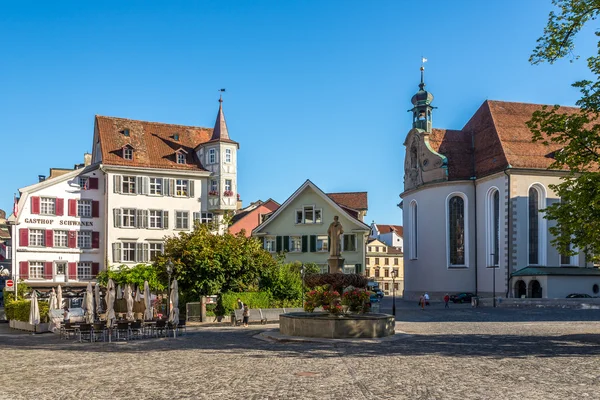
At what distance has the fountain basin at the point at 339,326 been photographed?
21.3m

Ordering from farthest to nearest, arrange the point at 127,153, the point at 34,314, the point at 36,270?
the point at 127,153
the point at 36,270
the point at 34,314

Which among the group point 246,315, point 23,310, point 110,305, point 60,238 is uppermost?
point 60,238

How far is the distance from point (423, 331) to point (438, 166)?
4086 cm

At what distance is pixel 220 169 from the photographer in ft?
174

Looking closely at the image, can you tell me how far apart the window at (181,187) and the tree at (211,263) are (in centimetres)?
1814

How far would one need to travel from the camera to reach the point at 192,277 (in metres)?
33.3

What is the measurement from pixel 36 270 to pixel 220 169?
14669mm

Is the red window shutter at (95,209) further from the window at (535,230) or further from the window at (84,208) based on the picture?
the window at (535,230)

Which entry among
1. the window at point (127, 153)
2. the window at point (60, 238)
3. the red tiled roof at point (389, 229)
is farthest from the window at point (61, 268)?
the red tiled roof at point (389, 229)

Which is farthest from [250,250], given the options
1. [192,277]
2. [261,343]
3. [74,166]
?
[74,166]

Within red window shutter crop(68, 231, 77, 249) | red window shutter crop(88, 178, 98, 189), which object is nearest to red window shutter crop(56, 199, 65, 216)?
red window shutter crop(68, 231, 77, 249)

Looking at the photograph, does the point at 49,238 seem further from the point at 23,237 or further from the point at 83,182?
the point at 83,182

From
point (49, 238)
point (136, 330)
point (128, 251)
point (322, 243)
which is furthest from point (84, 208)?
point (136, 330)

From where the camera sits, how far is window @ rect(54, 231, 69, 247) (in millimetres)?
48312
